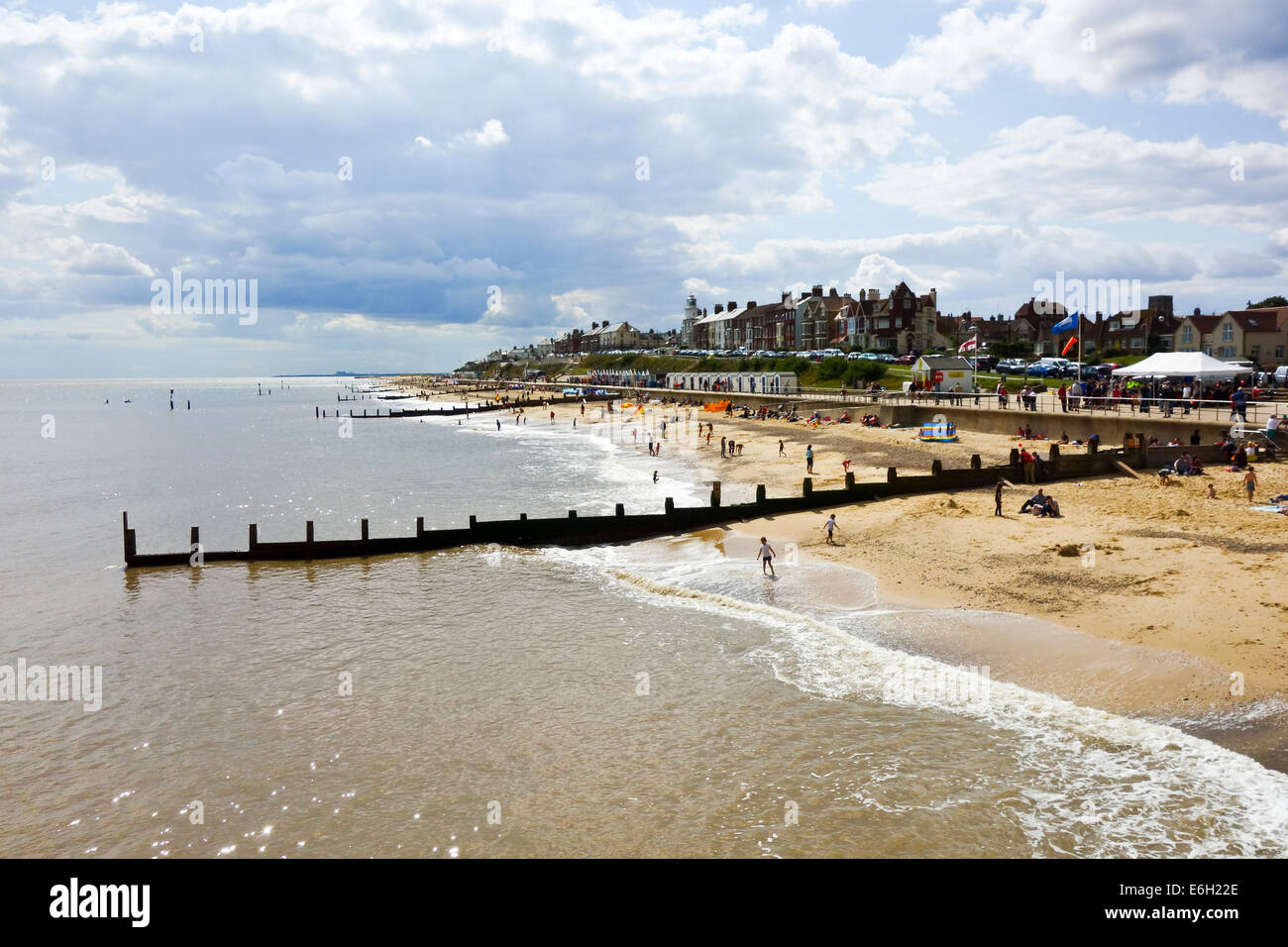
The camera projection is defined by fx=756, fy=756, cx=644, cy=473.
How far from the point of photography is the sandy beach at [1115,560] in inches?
584

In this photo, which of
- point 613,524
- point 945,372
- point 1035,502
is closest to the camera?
point 1035,502

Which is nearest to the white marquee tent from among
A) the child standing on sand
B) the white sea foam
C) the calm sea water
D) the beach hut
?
the child standing on sand

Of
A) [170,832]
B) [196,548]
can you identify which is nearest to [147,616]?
[196,548]

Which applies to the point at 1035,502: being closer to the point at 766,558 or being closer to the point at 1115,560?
the point at 1115,560

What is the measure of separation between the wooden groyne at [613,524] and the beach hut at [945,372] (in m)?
30.6

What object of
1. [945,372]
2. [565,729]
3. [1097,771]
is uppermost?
[945,372]

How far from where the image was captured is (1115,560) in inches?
811

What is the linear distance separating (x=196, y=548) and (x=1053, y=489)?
3264 cm

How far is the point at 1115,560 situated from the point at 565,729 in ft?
52.3

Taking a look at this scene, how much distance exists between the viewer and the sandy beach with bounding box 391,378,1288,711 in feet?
48.7

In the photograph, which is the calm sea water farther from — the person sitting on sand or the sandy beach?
the person sitting on sand

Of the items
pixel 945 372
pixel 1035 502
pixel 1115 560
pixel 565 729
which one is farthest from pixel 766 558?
pixel 945 372

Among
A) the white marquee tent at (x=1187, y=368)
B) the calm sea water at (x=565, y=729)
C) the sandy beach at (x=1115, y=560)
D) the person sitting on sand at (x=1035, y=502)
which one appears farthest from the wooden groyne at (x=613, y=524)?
the white marquee tent at (x=1187, y=368)

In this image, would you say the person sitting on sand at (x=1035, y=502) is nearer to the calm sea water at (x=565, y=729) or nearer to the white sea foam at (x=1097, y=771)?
the calm sea water at (x=565, y=729)
